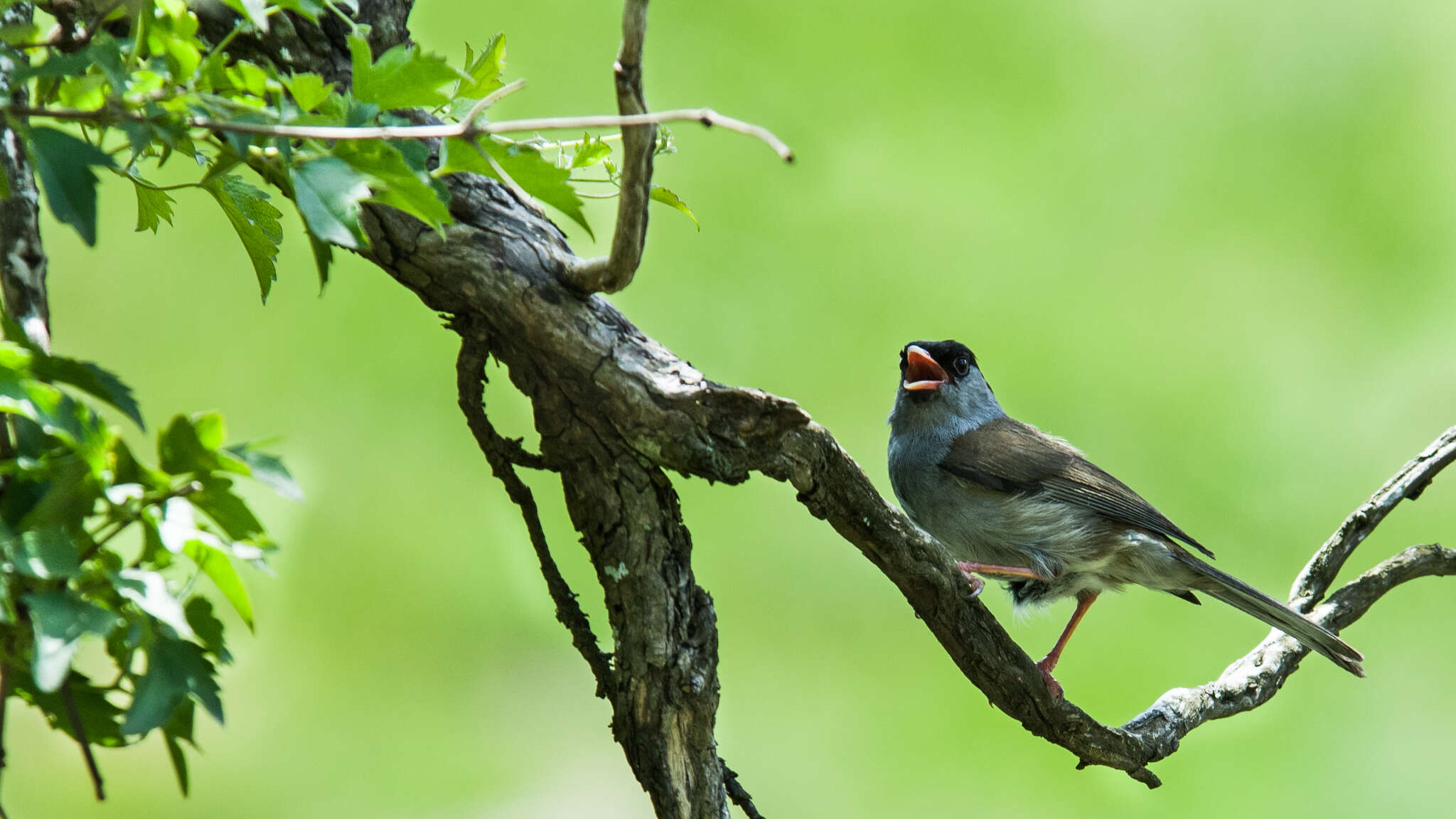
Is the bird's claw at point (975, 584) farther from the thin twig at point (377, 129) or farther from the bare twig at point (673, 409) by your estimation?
the thin twig at point (377, 129)

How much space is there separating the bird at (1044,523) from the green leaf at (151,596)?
1.70 meters

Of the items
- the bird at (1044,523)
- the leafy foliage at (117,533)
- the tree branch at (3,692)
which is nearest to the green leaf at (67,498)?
the leafy foliage at (117,533)

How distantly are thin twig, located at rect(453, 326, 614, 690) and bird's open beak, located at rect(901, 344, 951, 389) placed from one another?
1.30 metres

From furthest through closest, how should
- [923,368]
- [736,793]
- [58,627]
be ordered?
[923,368] → [736,793] → [58,627]

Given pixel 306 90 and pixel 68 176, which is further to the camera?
pixel 306 90

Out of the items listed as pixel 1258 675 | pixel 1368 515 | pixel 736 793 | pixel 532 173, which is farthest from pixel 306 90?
pixel 1368 515

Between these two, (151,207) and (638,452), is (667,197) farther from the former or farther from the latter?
(151,207)

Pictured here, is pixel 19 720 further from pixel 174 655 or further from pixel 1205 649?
pixel 1205 649

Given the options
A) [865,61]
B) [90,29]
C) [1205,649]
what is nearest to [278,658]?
[90,29]

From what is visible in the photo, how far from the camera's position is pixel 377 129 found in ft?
3.08

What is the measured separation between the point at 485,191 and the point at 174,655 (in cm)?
88

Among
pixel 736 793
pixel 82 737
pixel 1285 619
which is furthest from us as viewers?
pixel 1285 619

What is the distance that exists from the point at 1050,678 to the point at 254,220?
5.27 ft

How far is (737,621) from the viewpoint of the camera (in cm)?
319
